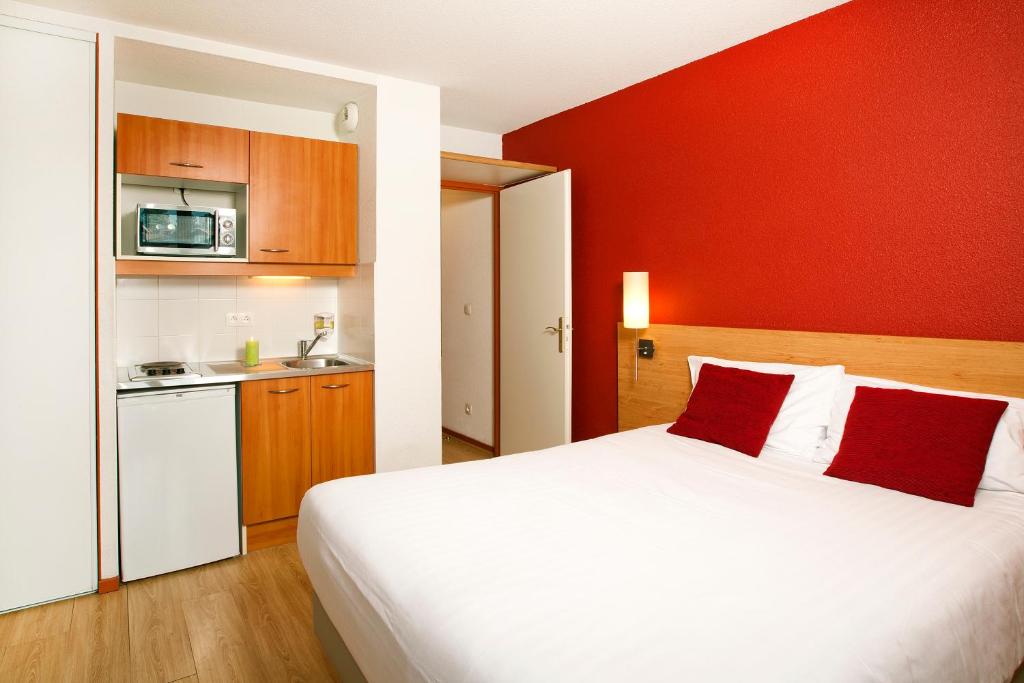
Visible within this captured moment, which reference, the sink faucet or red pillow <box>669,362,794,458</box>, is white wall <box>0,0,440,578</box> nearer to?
the sink faucet

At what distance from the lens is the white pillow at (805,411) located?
2.46 m

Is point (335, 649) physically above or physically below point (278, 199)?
below

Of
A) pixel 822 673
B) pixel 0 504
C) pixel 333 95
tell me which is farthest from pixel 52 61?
pixel 822 673

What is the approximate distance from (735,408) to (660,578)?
4.73 feet

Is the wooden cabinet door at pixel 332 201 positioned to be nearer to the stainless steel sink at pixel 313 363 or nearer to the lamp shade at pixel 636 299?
the stainless steel sink at pixel 313 363

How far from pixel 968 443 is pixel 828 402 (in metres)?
0.57

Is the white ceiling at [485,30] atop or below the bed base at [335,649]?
atop

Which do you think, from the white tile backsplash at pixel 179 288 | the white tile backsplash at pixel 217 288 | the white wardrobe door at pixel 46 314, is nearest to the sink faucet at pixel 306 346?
the white tile backsplash at pixel 217 288

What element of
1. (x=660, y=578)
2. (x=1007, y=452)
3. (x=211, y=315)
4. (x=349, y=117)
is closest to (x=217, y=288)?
(x=211, y=315)

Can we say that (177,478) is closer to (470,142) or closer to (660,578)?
(660,578)

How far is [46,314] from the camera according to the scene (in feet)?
8.30

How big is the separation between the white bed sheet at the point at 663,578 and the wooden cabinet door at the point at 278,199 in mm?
1701

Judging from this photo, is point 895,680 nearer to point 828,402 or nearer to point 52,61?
point 828,402

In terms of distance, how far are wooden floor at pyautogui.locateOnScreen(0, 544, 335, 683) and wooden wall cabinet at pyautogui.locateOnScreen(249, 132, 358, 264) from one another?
1664 millimetres
